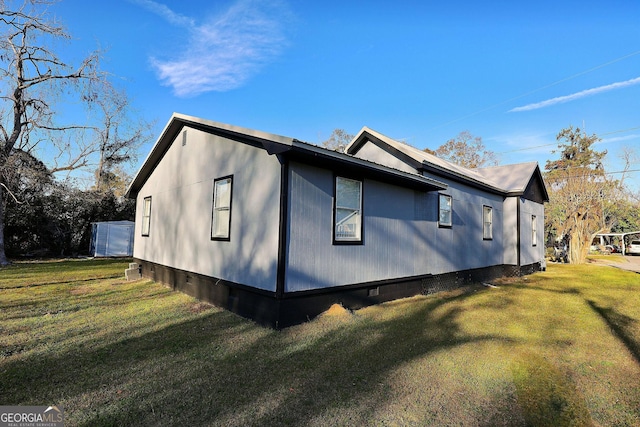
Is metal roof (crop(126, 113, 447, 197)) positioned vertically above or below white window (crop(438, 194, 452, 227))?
above

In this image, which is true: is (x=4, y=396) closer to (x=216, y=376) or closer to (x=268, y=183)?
(x=216, y=376)

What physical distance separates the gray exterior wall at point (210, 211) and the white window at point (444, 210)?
5614 millimetres

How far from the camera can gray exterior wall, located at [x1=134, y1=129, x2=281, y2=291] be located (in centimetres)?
569

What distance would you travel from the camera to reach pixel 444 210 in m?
9.59

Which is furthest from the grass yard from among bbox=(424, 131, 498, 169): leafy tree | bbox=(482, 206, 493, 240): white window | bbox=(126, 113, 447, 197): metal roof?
bbox=(424, 131, 498, 169): leafy tree

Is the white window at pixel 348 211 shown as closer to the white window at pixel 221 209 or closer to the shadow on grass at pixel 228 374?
the shadow on grass at pixel 228 374

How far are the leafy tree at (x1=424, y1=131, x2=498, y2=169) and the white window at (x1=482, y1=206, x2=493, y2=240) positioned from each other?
23.7 m

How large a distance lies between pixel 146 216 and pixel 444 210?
1014cm

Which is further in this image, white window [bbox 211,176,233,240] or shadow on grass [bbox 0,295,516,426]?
white window [bbox 211,176,233,240]

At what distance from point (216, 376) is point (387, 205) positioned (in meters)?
5.12

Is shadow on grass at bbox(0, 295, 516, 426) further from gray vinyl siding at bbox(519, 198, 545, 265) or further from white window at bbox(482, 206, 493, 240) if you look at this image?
gray vinyl siding at bbox(519, 198, 545, 265)

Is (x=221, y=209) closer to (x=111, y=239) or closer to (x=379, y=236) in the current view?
(x=379, y=236)

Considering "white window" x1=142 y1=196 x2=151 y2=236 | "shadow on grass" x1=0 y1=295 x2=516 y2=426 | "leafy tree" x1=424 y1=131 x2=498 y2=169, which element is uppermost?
"leafy tree" x1=424 y1=131 x2=498 y2=169
